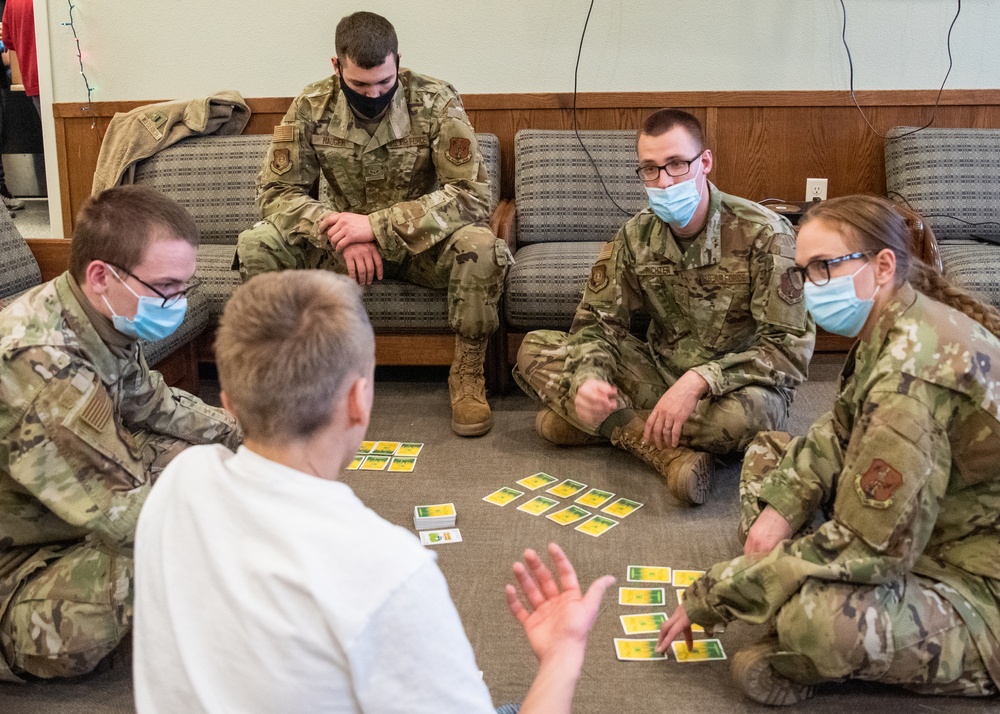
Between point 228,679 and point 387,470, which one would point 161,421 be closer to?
point 387,470

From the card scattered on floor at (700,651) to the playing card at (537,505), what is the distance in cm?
68

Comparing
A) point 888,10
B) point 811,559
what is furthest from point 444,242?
point 888,10

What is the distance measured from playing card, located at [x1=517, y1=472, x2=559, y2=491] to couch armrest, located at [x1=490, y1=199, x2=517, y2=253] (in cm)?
114

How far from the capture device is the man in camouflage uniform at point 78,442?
1.81m

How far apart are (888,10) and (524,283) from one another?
2.13 meters

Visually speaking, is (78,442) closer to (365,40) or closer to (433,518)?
(433,518)

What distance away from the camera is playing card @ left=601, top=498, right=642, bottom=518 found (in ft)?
8.60

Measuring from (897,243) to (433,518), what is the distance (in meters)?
1.34

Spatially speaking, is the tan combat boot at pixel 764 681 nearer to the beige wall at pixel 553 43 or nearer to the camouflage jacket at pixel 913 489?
the camouflage jacket at pixel 913 489

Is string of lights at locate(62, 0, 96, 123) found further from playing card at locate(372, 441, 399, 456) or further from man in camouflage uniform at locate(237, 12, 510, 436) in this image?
playing card at locate(372, 441, 399, 456)

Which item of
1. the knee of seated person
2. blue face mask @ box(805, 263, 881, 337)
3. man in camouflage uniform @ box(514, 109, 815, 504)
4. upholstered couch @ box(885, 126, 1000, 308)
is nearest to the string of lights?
man in camouflage uniform @ box(514, 109, 815, 504)

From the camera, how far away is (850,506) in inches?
67.0

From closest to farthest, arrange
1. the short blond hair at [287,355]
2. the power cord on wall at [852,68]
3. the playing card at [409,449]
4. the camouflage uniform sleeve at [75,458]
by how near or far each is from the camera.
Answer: the short blond hair at [287,355] < the camouflage uniform sleeve at [75,458] < the playing card at [409,449] < the power cord on wall at [852,68]

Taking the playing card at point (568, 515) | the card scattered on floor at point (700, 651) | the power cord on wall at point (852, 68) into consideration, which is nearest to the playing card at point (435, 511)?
the playing card at point (568, 515)
